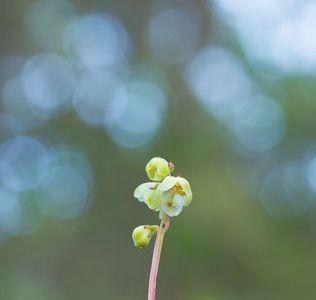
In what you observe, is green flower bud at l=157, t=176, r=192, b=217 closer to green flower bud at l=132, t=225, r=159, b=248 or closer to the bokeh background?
green flower bud at l=132, t=225, r=159, b=248

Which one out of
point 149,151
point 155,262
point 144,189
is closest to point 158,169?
point 144,189

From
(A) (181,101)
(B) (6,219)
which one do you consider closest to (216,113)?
(A) (181,101)

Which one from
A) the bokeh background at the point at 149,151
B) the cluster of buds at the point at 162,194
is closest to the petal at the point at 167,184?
the cluster of buds at the point at 162,194

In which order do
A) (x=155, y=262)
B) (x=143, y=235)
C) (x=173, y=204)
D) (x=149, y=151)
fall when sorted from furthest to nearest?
(x=149, y=151) → (x=143, y=235) → (x=173, y=204) → (x=155, y=262)

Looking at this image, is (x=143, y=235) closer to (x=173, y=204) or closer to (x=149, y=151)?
(x=173, y=204)

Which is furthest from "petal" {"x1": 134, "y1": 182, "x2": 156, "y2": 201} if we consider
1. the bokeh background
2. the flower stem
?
the bokeh background

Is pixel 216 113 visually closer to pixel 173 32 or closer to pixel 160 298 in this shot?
pixel 173 32
